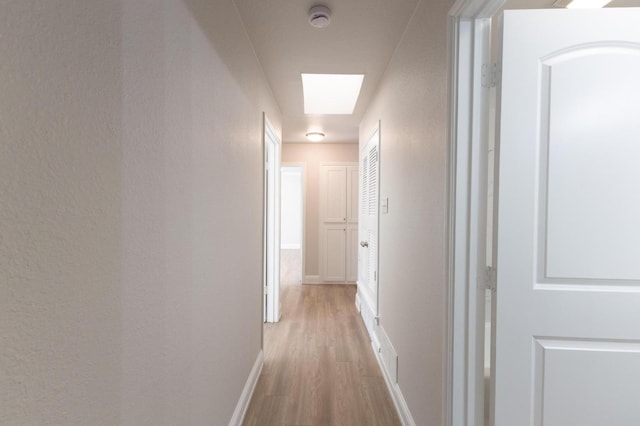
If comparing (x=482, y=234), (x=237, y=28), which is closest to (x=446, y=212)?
(x=482, y=234)

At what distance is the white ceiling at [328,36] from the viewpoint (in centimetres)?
162

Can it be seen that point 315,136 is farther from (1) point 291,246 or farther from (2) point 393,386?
(1) point 291,246

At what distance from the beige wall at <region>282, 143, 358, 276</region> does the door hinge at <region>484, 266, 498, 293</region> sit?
3970 millimetres

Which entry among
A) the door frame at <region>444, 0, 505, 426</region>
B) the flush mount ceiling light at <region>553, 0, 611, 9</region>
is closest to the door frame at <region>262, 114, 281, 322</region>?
the door frame at <region>444, 0, 505, 426</region>

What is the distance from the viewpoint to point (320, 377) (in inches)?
90.5

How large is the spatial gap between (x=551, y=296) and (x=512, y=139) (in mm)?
593

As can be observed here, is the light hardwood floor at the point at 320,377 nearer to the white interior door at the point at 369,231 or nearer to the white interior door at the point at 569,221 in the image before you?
the white interior door at the point at 369,231

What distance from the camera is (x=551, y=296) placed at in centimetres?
110

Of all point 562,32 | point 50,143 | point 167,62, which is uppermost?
point 562,32

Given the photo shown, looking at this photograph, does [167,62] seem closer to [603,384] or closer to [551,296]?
[551,296]

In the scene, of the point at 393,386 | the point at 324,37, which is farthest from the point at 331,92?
the point at 393,386

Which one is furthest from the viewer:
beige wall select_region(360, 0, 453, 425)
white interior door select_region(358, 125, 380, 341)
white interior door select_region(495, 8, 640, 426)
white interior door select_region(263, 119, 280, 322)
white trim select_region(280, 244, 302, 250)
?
white trim select_region(280, 244, 302, 250)

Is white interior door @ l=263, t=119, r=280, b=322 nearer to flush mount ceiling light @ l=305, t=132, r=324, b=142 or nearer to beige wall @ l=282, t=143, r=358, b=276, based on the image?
flush mount ceiling light @ l=305, t=132, r=324, b=142

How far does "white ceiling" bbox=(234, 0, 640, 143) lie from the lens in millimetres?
1621
